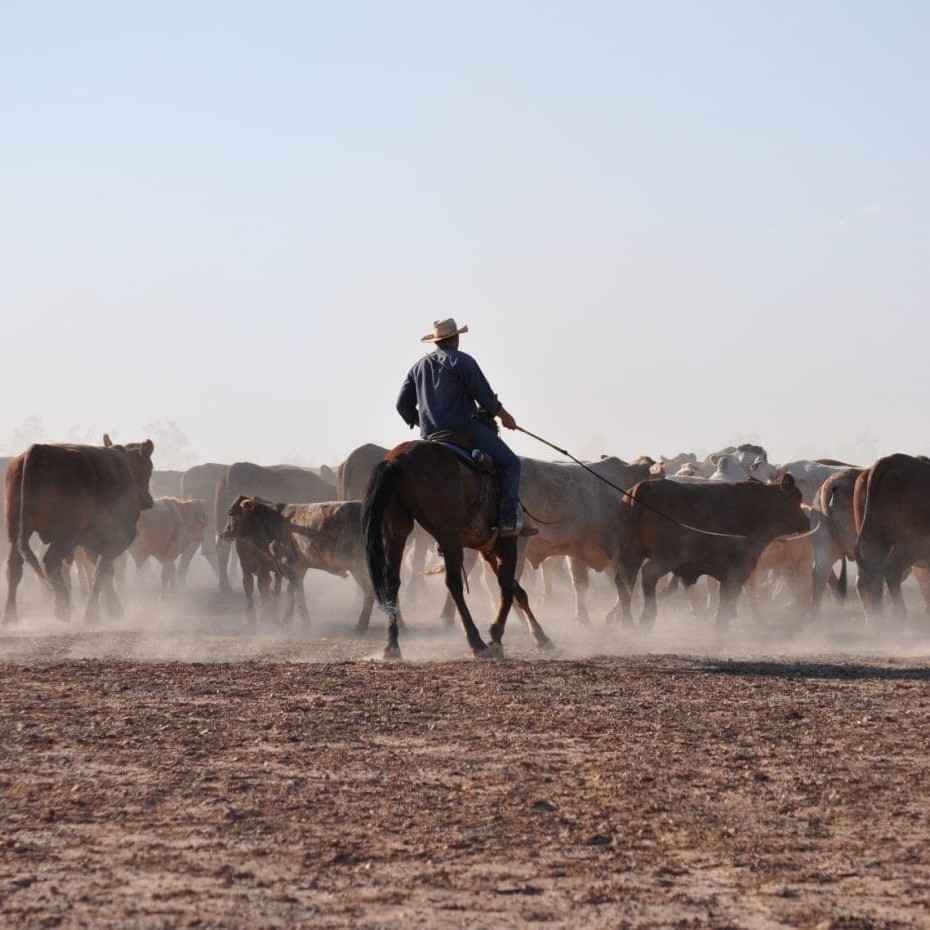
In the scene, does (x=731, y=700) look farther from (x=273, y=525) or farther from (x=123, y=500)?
(x=123, y=500)

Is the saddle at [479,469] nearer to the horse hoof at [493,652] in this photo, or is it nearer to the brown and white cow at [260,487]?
the horse hoof at [493,652]

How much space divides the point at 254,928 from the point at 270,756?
2.75 metres

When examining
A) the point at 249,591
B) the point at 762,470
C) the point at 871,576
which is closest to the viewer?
the point at 871,576

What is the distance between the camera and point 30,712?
8.71 meters

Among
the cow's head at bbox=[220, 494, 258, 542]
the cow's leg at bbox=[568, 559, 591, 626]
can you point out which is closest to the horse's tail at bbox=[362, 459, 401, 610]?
the cow's head at bbox=[220, 494, 258, 542]

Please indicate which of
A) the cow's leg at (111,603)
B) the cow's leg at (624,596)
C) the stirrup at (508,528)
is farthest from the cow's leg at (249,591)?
the stirrup at (508,528)

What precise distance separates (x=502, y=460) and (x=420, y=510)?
89cm

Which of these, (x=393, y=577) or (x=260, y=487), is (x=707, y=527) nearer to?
(x=393, y=577)

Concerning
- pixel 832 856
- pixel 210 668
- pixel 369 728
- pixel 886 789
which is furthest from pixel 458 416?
pixel 832 856

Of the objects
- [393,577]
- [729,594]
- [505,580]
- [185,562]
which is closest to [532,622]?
[505,580]

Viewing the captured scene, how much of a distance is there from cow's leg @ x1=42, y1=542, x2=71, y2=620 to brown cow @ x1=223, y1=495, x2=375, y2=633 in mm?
2052

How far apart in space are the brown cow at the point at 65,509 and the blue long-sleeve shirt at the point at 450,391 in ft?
24.4

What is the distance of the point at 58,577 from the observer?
19.0 m

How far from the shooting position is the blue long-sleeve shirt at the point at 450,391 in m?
12.5
